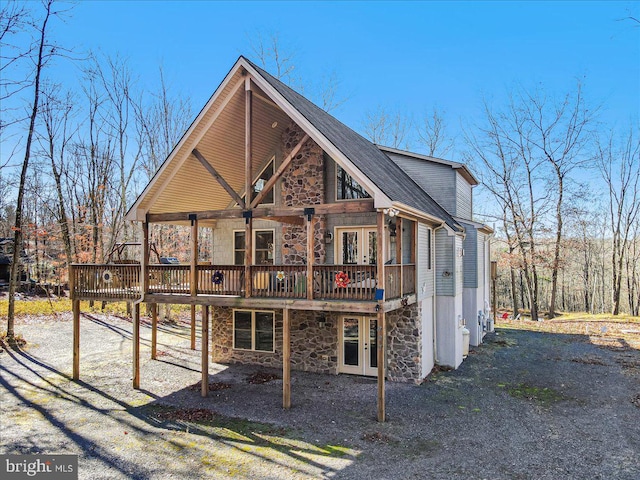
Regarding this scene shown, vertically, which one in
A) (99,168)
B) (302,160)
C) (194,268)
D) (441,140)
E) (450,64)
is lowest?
(194,268)

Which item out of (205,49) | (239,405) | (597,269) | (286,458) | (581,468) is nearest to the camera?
(581,468)

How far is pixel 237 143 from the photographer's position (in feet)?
47.4

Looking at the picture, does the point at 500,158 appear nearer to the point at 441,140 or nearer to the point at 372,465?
the point at 441,140

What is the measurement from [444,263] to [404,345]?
360cm

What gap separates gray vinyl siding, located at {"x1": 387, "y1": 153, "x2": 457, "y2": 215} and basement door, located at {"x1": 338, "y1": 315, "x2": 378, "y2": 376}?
667 cm

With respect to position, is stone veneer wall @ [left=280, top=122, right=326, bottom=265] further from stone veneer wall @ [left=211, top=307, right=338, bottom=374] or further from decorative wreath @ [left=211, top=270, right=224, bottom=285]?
decorative wreath @ [left=211, top=270, right=224, bottom=285]

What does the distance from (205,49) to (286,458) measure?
77.1 ft

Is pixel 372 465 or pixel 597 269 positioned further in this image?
pixel 597 269

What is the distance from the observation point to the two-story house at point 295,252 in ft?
36.9

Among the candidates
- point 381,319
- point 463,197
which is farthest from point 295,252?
point 463,197

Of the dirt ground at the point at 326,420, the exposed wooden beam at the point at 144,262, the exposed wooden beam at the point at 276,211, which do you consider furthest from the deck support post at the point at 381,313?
the exposed wooden beam at the point at 144,262

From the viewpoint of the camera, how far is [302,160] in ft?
48.6

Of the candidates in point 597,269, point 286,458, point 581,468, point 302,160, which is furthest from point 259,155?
point 597,269

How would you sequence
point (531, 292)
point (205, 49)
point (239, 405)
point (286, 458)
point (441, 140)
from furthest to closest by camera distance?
point (441, 140), point (531, 292), point (205, 49), point (239, 405), point (286, 458)
